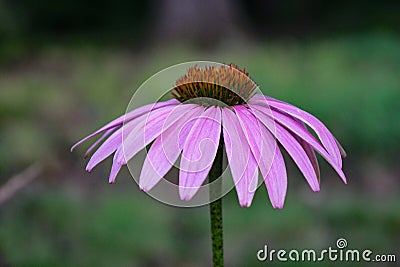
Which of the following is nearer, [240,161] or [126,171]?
[240,161]

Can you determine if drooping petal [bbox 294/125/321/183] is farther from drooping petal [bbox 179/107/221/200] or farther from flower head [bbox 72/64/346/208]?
drooping petal [bbox 179/107/221/200]

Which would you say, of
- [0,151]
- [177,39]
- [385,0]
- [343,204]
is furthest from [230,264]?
[385,0]

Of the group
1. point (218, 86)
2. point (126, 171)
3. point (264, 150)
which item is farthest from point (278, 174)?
point (126, 171)

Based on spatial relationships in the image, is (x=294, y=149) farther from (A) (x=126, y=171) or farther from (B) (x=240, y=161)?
(A) (x=126, y=171)

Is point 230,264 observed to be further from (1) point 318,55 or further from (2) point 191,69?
(1) point 318,55

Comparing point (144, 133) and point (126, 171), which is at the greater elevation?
point (144, 133)

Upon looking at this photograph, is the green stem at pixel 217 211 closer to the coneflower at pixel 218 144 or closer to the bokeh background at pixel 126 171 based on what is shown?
the coneflower at pixel 218 144

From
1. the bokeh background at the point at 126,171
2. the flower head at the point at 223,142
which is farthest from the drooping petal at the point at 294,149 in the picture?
the bokeh background at the point at 126,171
